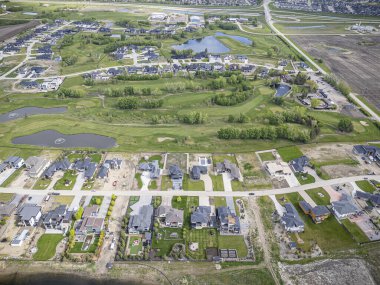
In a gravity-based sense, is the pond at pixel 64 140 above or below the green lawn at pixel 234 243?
above

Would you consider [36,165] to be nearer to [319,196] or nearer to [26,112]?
[26,112]

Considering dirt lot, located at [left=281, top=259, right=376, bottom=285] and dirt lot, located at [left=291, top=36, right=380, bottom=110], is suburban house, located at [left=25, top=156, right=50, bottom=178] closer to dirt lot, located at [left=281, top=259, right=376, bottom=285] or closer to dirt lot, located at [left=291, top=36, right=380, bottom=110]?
dirt lot, located at [left=281, top=259, right=376, bottom=285]

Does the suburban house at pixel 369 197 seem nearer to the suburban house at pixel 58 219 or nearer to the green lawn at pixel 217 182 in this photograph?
the green lawn at pixel 217 182

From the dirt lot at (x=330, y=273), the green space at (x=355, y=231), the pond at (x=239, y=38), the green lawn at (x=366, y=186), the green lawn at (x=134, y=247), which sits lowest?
the dirt lot at (x=330, y=273)

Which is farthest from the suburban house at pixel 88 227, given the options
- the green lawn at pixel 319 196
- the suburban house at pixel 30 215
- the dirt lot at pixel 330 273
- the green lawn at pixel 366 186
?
the green lawn at pixel 366 186

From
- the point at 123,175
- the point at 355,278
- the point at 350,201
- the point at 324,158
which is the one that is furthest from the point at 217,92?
the point at 355,278

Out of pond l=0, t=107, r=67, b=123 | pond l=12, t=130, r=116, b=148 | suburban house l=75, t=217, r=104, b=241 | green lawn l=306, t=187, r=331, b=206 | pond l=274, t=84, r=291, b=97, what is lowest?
suburban house l=75, t=217, r=104, b=241

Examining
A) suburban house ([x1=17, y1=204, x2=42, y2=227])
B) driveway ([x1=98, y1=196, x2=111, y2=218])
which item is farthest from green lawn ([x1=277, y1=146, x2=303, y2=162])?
suburban house ([x1=17, y1=204, x2=42, y2=227])

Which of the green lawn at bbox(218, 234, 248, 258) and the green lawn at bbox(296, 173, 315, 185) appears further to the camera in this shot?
the green lawn at bbox(296, 173, 315, 185)
